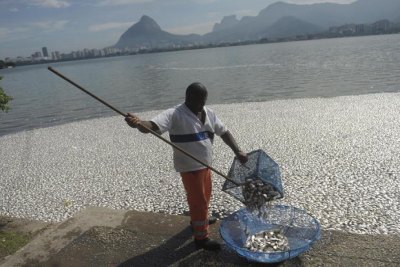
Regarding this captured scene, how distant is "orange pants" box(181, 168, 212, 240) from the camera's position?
12.3 feet

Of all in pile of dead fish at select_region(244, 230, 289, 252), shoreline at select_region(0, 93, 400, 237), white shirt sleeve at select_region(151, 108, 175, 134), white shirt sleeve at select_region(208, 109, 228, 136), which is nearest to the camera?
white shirt sleeve at select_region(151, 108, 175, 134)

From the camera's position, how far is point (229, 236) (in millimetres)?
3914

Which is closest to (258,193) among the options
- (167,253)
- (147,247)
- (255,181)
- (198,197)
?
(255,181)

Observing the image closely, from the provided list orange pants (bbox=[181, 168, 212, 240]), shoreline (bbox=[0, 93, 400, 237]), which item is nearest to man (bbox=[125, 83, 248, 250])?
orange pants (bbox=[181, 168, 212, 240])

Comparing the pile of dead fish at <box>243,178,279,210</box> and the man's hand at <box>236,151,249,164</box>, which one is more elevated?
the man's hand at <box>236,151,249,164</box>

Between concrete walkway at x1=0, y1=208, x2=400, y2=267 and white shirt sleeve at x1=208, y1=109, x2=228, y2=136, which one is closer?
concrete walkway at x1=0, y1=208, x2=400, y2=267

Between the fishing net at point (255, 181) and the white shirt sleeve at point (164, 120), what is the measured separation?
89 centimetres

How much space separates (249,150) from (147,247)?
4.93 meters

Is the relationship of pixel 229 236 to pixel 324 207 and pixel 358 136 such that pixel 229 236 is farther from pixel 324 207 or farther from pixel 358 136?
pixel 358 136

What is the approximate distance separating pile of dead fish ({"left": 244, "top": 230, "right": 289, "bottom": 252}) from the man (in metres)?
0.35

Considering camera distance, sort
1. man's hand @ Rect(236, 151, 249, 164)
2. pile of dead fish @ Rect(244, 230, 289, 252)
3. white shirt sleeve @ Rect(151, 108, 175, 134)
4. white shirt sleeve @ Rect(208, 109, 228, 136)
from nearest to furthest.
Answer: white shirt sleeve @ Rect(151, 108, 175, 134), pile of dead fish @ Rect(244, 230, 289, 252), white shirt sleeve @ Rect(208, 109, 228, 136), man's hand @ Rect(236, 151, 249, 164)

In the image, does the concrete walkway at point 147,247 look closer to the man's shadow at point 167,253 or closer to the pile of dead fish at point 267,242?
the man's shadow at point 167,253

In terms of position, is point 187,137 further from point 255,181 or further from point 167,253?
point 167,253

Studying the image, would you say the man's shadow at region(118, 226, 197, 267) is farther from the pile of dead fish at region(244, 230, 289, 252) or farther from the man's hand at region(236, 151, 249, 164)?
the man's hand at region(236, 151, 249, 164)
